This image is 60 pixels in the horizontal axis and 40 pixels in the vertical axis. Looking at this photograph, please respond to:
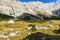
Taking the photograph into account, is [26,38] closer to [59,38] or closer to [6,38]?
[6,38]

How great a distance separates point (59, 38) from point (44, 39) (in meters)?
5.30

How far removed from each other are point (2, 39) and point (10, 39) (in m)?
2.53

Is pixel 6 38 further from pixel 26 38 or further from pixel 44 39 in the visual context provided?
pixel 44 39

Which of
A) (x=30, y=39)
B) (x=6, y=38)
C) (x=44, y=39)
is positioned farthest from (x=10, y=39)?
(x=44, y=39)

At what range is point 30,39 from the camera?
5684 centimetres

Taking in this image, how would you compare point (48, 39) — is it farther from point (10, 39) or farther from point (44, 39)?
point (10, 39)

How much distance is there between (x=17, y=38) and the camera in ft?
197

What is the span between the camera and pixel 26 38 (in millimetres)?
59031

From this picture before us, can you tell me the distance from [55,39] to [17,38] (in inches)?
431

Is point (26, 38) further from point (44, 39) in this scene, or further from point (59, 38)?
point (59, 38)

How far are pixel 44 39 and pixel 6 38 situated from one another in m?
11.0

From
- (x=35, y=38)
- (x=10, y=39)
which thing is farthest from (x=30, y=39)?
(x=10, y=39)

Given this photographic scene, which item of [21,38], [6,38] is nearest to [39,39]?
[21,38]

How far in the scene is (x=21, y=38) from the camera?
5972 centimetres
